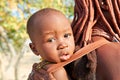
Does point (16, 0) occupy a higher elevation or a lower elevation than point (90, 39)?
lower

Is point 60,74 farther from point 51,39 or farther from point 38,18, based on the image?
point 38,18

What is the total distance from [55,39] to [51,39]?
19 mm

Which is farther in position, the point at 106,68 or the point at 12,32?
the point at 12,32

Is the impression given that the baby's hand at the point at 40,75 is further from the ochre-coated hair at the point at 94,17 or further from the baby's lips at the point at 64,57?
the ochre-coated hair at the point at 94,17

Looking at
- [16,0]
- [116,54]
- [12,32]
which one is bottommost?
[12,32]

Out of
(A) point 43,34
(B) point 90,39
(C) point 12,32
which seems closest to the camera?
(A) point 43,34

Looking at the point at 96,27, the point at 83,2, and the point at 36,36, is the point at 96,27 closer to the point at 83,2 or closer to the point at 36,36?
the point at 83,2

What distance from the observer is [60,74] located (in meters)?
1.88

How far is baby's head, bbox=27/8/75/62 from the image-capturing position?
187 cm

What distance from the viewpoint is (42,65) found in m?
1.94

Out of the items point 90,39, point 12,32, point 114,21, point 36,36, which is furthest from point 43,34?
point 12,32

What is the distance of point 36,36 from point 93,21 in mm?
358

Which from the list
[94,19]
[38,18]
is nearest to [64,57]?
[38,18]

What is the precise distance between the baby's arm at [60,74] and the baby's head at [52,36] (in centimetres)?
5
